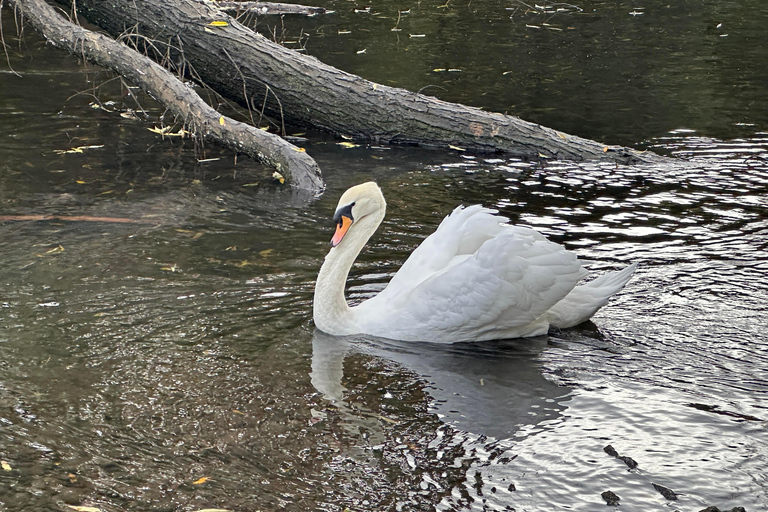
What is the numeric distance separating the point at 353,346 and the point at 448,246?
0.92 m

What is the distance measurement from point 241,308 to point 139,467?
2.03 metres

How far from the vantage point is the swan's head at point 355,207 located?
638 centimetres

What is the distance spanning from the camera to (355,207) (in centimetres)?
643

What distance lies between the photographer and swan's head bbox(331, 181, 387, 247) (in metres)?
6.38

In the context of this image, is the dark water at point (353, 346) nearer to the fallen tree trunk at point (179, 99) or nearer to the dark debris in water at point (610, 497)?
the dark debris in water at point (610, 497)

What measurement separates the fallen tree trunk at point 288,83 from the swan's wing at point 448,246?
4390mm

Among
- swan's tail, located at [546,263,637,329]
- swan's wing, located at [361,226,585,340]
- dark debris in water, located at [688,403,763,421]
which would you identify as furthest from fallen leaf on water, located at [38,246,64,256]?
dark debris in water, located at [688,403,763,421]

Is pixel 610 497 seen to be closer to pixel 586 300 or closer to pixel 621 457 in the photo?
pixel 621 457

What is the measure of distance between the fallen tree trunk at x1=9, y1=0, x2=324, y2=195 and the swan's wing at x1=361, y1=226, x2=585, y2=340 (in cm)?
354

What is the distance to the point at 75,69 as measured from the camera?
47.9 feet

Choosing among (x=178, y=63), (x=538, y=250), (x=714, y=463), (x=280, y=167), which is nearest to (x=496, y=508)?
(x=714, y=463)

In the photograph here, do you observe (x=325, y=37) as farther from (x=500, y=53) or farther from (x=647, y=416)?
(x=647, y=416)

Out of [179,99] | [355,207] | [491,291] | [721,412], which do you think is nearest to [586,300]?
[491,291]

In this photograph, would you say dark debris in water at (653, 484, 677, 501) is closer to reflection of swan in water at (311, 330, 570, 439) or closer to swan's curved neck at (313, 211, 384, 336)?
reflection of swan in water at (311, 330, 570, 439)
